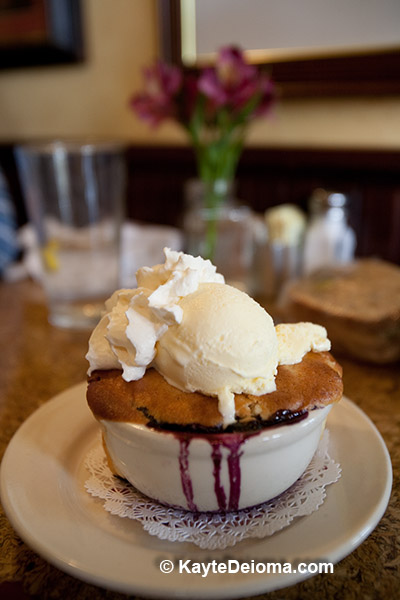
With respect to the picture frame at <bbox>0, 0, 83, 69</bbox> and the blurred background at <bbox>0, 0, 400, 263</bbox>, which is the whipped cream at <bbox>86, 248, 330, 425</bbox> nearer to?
the blurred background at <bbox>0, 0, 400, 263</bbox>

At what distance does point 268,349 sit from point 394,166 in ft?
2.93

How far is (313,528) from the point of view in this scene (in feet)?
1.35

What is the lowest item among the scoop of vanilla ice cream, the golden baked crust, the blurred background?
the golden baked crust

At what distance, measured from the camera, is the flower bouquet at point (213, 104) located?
1.00 meters

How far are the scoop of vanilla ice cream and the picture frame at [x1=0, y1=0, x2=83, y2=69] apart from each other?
1394 mm

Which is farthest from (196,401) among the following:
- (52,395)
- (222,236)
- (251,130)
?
(251,130)

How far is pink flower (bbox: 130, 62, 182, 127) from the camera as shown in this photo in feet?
3.40

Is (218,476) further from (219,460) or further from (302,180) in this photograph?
(302,180)

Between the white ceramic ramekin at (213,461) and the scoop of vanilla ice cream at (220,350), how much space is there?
37mm

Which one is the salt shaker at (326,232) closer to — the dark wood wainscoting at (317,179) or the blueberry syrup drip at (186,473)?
the dark wood wainscoting at (317,179)

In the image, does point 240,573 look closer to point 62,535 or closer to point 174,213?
point 62,535

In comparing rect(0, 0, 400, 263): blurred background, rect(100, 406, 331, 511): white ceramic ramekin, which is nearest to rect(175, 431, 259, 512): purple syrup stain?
rect(100, 406, 331, 511): white ceramic ramekin

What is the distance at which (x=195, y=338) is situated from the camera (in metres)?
0.45

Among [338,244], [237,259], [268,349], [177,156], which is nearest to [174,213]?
[177,156]
